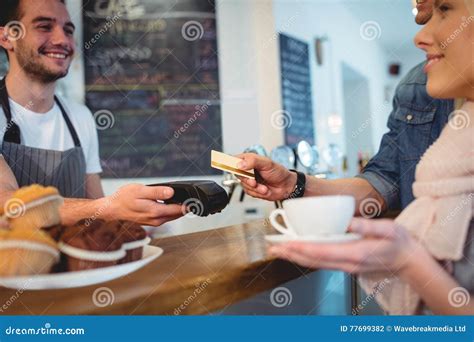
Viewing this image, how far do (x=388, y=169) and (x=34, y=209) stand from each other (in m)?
0.65

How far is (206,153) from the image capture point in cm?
197

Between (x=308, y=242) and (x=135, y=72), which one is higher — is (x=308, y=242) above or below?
below

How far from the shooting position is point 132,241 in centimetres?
60

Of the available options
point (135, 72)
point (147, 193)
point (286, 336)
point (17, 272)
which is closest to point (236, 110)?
point (135, 72)

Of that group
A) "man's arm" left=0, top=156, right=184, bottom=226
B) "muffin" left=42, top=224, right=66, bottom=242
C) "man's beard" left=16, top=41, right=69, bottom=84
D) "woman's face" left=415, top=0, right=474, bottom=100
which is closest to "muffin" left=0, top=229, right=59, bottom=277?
"muffin" left=42, top=224, right=66, bottom=242

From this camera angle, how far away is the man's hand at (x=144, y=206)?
812 millimetres

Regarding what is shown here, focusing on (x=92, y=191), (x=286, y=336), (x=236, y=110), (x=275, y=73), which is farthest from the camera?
(x=275, y=73)

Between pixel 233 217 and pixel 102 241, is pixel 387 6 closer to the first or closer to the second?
pixel 233 217

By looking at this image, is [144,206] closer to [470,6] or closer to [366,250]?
[366,250]

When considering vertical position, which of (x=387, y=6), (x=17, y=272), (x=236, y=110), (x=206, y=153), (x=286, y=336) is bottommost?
(x=286, y=336)

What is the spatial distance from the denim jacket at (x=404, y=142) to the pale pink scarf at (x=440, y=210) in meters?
0.28

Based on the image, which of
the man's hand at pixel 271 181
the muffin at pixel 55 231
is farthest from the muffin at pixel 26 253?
the man's hand at pixel 271 181

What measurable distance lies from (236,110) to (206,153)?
0.67ft

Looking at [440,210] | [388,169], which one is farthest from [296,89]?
[440,210]
